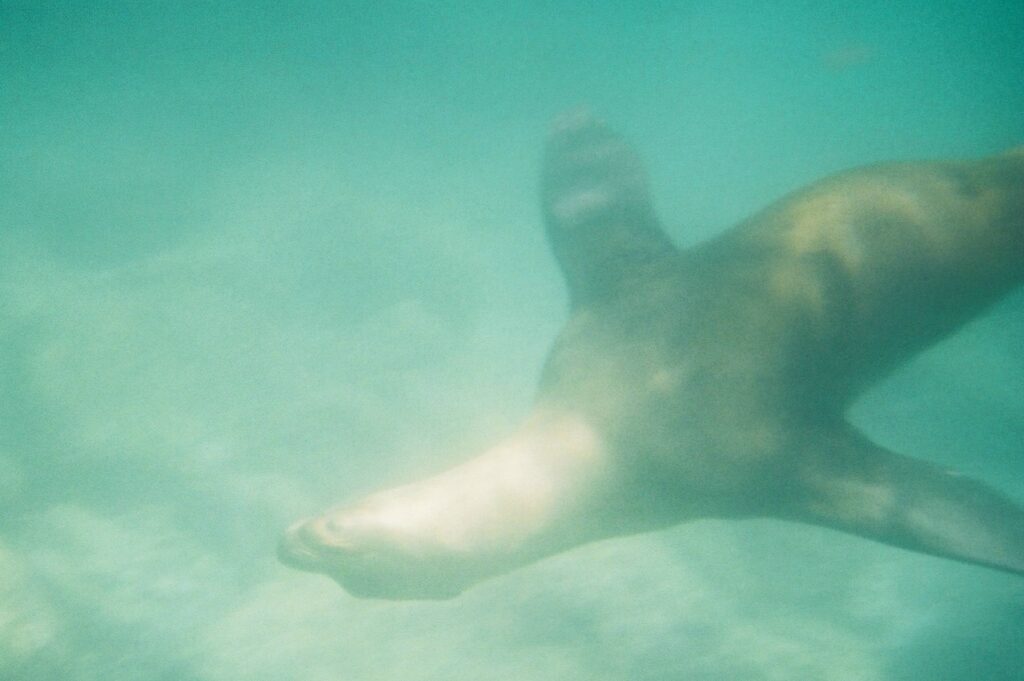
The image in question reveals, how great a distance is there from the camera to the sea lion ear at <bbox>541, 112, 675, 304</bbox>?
4.10 metres

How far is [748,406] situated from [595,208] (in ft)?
6.18

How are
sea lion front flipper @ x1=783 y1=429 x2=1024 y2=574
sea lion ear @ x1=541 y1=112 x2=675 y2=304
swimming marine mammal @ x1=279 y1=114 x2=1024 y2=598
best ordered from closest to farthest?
sea lion front flipper @ x1=783 y1=429 x2=1024 y2=574 → swimming marine mammal @ x1=279 y1=114 x2=1024 y2=598 → sea lion ear @ x1=541 y1=112 x2=675 y2=304

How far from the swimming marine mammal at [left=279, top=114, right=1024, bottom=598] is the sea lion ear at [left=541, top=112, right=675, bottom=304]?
0.30 metres

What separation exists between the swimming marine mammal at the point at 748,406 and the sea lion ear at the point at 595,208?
1.00 feet

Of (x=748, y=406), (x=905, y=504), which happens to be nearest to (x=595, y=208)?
(x=748, y=406)

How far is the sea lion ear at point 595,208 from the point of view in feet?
13.4

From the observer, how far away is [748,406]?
3160mm

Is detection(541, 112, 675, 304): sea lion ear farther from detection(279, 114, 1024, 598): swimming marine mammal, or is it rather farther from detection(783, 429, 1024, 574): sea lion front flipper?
detection(783, 429, 1024, 574): sea lion front flipper

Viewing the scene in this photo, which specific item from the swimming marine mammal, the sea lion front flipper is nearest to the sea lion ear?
the swimming marine mammal

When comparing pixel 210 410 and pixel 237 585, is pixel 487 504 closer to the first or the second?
pixel 237 585

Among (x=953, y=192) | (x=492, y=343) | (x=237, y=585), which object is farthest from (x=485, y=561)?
(x=492, y=343)

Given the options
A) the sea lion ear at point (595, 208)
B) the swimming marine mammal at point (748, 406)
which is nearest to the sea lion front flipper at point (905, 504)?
the swimming marine mammal at point (748, 406)

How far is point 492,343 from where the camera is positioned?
986 cm

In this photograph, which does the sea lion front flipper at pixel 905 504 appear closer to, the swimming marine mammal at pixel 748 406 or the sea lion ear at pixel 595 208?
the swimming marine mammal at pixel 748 406
